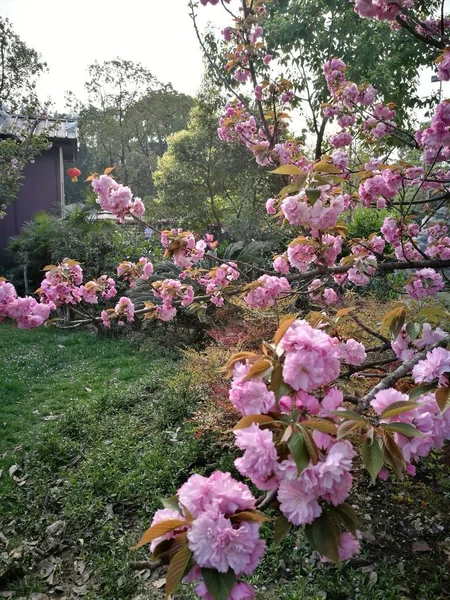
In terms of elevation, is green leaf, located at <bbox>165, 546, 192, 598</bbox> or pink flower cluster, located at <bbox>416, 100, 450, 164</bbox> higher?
pink flower cluster, located at <bbox>416, 100, 450, 164</bbox>

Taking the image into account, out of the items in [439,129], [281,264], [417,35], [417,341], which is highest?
[417,35]

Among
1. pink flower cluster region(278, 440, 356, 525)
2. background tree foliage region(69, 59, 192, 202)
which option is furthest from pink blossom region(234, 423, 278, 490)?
background tree foliage region(69, 59, 192, 202)

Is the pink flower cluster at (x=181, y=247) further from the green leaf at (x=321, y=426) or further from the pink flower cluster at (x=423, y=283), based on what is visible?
the green leaf at (x=321, y=426)

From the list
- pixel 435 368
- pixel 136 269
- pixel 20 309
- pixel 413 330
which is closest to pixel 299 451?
pixel 435 368

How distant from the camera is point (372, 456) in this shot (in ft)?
2.60

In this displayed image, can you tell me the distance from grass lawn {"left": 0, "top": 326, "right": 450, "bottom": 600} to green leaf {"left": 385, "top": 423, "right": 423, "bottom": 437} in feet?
4.49

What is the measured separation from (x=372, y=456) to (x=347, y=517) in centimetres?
13

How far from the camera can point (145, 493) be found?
107 inches

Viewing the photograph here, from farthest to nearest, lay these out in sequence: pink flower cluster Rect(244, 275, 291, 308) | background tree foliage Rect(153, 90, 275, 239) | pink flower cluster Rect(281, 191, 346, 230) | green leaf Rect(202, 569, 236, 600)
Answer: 1. background tree foliage Rect(153, 90, 275, 239)
2. pink flower cluster Rect(244, 275, 291, 308)
3. pink flower cluster Rect(281, 191, 346, 230)
4. green leaf Rect(202, 569, 236, 600)

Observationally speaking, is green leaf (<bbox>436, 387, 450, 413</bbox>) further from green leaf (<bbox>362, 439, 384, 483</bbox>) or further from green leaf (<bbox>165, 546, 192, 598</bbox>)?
green leaf (<bbox>165, 546, 192, 598</bbox>)

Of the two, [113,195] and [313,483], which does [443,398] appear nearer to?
[313,483]

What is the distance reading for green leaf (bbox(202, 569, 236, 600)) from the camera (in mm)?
717

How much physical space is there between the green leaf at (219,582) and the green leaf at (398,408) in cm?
37

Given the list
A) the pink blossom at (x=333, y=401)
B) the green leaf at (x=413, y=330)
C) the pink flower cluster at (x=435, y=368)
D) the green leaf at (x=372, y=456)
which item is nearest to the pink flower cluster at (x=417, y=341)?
the green leaf at (x=413, y=330)
